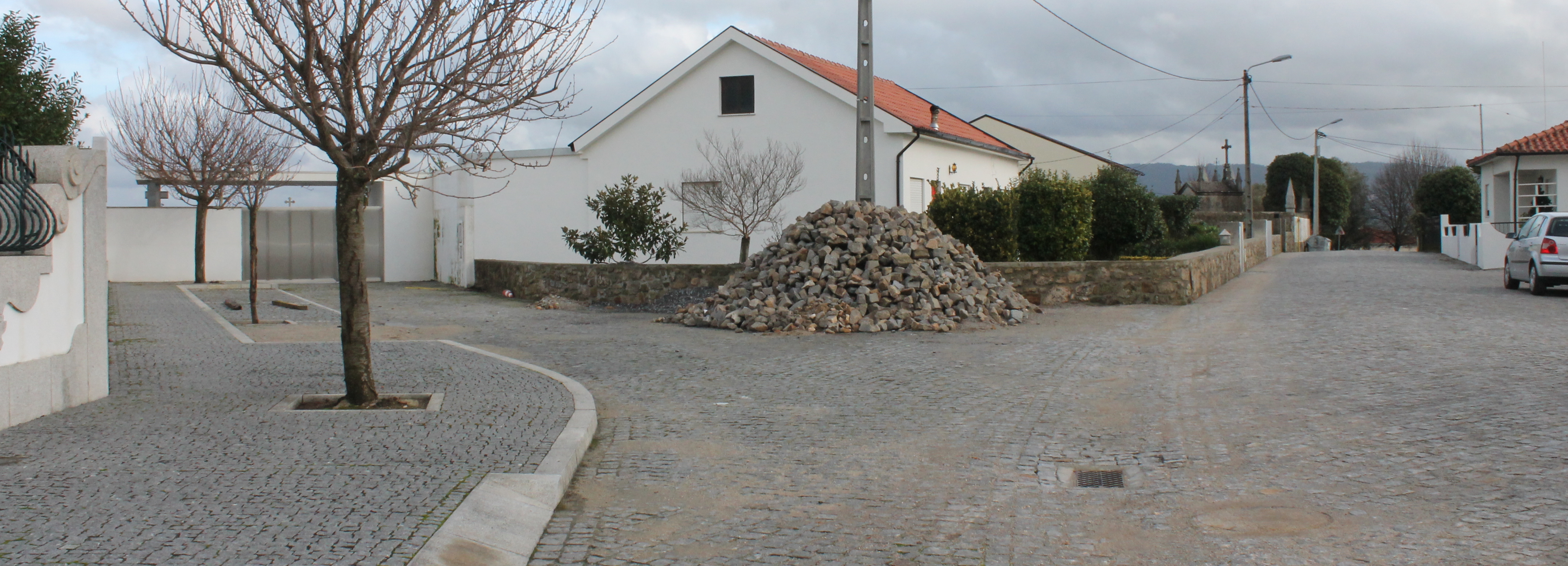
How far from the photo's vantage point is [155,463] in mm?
5648

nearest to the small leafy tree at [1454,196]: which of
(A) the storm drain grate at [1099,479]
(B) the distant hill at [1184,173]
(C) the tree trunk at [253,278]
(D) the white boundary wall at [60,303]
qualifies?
(B) the distant hill at [1184,173]

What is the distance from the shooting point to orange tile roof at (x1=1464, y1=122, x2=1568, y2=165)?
30406 mm

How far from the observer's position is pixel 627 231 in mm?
19578

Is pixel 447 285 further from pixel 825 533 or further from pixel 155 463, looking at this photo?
pixel 825 533

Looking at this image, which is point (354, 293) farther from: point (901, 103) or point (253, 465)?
point (901, 103)

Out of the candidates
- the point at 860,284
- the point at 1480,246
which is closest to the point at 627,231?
the point at 860,284

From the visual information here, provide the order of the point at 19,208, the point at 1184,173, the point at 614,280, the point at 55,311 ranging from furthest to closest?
1. the point at 1184,173
2. the point at 614,280
3. the point at 55,311
4. the point at 19,208

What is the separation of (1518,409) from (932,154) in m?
17.5

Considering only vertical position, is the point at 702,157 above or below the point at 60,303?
above

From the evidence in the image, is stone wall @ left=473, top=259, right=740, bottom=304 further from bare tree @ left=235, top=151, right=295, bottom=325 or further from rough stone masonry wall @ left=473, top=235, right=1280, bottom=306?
bare tree @ left=235, top=151, right=295, bottom=325

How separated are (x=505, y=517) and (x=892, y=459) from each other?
2.46 meters

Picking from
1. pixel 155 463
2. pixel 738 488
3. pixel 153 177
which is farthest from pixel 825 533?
pixel 153 177

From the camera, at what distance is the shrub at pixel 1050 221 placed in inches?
771

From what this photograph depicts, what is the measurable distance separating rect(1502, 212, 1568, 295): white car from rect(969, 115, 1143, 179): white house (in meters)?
29.3
